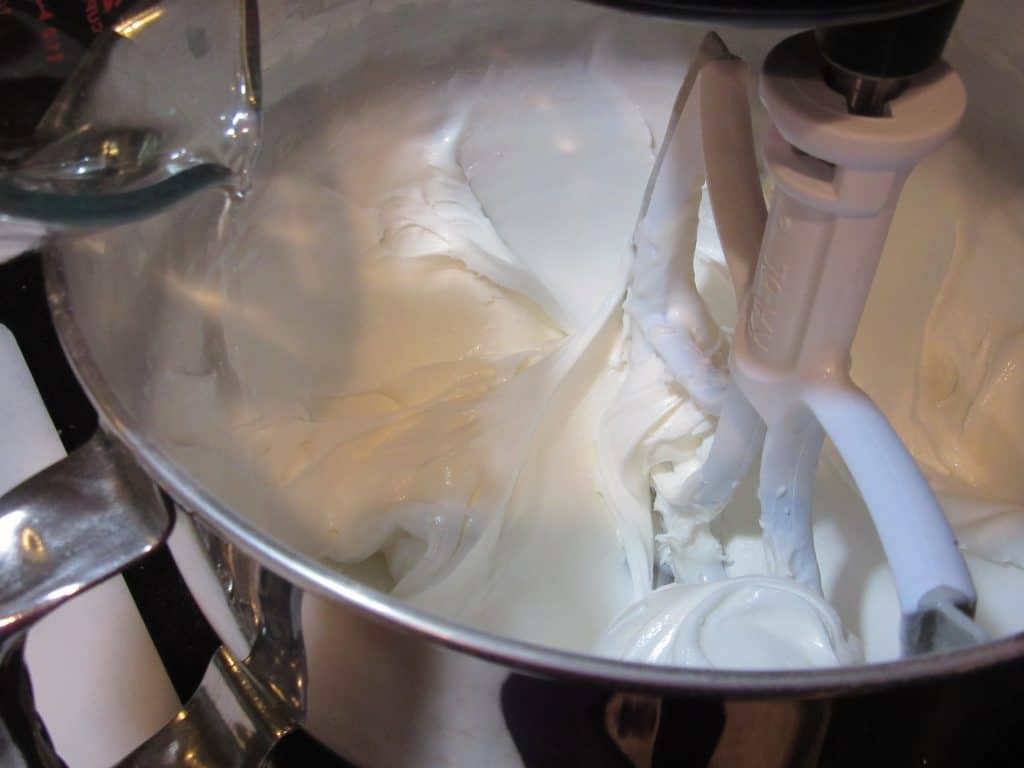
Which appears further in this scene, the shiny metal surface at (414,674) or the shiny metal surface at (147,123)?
the shiny metal surface at (147,123)

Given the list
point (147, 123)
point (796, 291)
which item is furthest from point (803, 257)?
point (147, 123)

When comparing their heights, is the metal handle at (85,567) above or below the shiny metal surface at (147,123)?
below

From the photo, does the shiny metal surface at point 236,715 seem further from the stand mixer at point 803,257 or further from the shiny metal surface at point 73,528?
the stand mixer at point 803,257

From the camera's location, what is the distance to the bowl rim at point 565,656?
0.26 m

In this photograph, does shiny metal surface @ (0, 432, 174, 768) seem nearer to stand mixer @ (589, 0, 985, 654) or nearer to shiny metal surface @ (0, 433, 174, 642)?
shiny metal surface @ (0, 433, 174, 642)

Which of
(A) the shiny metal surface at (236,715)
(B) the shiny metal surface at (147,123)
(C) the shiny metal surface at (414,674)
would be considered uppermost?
(B) the shiny metal surface at (147,123)

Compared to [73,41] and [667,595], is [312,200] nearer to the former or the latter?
[73,41]

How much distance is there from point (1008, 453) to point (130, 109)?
511 mm

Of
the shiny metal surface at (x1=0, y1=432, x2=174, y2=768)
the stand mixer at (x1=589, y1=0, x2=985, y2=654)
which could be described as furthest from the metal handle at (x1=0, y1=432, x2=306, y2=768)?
the stand mixer at (x1=589, y1=0, x2=985, y2=654)

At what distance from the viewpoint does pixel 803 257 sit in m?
0.38

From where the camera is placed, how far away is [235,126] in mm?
486

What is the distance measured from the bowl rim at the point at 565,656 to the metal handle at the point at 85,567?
0.8 inches

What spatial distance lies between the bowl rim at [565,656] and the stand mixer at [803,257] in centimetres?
5

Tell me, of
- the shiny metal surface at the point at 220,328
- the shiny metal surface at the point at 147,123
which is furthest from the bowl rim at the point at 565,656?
the shiny metal surface at the point at 147,123
